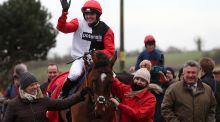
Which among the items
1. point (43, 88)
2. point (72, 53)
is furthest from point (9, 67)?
point (72, 53)

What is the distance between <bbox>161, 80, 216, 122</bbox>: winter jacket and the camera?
8727 mm

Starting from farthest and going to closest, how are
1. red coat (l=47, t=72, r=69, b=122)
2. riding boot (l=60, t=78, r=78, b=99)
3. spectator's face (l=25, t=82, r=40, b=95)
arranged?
red coat (l=47, t=72, r=69, b=122) → riding boot (l=60, t=78, r=78, b=99) → spectator's face (l=25, t=82, r=40, b=95)

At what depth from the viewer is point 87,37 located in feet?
33.2

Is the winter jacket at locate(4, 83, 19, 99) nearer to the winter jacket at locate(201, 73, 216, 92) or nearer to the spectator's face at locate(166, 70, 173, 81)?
the spectator's face at locate(166, 70, 173, 81)

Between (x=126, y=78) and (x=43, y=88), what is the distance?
3.22 metres

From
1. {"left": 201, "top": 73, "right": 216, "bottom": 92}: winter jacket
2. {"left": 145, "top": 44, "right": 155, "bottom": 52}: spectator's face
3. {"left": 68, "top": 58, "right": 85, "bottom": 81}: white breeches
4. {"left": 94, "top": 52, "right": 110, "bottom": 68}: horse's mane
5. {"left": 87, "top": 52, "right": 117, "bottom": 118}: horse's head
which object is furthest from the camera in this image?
{"left": 145, "top": 44, "right": 155, "bottom": 52}: spectator's face

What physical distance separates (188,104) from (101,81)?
1390mm

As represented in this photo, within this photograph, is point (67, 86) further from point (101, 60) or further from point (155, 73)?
point (155, 73)

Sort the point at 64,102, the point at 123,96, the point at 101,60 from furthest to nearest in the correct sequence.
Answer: the point at 123,96, the point at 101,60, the point at 64,102

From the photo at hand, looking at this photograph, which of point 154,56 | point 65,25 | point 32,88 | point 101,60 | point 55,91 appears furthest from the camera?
point 154,56

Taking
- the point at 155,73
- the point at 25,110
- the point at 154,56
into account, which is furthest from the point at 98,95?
the point at 154,56

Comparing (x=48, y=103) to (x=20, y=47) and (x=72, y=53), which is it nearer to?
(x=72, y=53)

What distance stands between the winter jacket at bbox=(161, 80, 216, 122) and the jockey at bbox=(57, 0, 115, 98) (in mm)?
1584

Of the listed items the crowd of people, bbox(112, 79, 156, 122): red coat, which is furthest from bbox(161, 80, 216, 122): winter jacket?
bbox(112, 79, 156, 122): red coat
